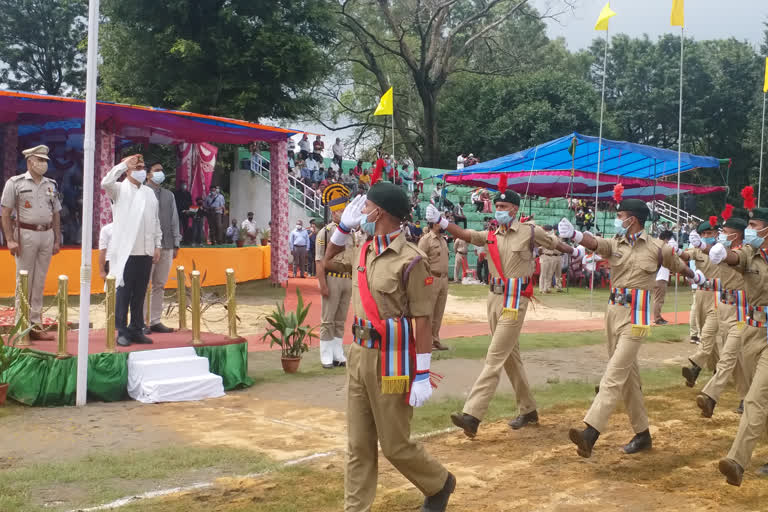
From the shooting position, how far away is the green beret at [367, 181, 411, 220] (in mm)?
4762

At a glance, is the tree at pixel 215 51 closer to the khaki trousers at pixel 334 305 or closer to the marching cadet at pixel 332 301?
the marching cadet at pixel 332 301

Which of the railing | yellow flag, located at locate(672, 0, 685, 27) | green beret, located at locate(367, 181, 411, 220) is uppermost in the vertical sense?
yellow flag, located at locate(672, 0, 685, 27)

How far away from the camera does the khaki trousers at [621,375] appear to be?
6379 mm

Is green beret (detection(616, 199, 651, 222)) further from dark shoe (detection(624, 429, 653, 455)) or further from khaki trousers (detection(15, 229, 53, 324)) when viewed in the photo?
khaki trousers (detection(15, 229, 53, 324))

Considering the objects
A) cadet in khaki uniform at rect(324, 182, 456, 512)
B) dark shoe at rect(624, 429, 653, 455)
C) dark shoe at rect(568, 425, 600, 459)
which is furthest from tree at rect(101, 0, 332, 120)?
cadet in khaki uniform at rect(324, 182, 456, 512)

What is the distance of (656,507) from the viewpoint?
5234 millimetres

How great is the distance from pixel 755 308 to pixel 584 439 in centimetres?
166

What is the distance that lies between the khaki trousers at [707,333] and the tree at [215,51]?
19.4 m

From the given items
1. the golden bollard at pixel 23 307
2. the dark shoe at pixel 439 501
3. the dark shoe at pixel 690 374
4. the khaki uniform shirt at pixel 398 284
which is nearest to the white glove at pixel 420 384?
the khaki uniform shirt at pixel 398 284

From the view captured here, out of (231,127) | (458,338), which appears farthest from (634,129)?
(458,338)

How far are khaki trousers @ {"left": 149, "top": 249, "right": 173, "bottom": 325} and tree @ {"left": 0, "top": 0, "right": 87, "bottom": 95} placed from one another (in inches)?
1384

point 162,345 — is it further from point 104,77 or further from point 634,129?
point 634,129

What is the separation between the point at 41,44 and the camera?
42.6 meters

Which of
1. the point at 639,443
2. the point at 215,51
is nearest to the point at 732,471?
the point at 639,443
